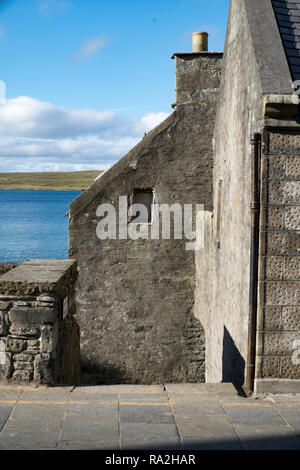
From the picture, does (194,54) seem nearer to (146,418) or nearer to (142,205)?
(142,205)

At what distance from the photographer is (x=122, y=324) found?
475 inches

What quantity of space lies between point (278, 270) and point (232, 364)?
2255mm

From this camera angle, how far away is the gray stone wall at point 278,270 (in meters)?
5.96

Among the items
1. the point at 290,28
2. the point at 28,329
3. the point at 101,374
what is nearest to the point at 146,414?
the point at 28,329

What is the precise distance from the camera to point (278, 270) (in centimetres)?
601

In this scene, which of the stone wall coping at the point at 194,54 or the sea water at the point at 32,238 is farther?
the sea water at the point at 32,238

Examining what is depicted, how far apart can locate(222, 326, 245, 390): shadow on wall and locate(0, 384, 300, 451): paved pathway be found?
37.1 inches

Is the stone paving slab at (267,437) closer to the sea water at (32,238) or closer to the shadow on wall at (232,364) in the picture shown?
the shadow on wall at (232,364)

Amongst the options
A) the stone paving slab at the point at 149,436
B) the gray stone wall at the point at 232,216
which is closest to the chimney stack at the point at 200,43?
the gray stone wall at the point at 232,216

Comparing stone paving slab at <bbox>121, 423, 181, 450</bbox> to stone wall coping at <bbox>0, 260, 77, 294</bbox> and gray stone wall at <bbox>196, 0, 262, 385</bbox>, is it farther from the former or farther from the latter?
gray stone wall at <bbox>196, 0, 262, 385</bbox>

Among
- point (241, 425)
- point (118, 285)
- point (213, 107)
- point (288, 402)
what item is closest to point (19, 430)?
point (241, 425)

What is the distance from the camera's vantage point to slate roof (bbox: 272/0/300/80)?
6.45 metres

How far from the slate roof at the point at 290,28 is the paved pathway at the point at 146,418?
3.84 m

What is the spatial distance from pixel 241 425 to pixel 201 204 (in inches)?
299
